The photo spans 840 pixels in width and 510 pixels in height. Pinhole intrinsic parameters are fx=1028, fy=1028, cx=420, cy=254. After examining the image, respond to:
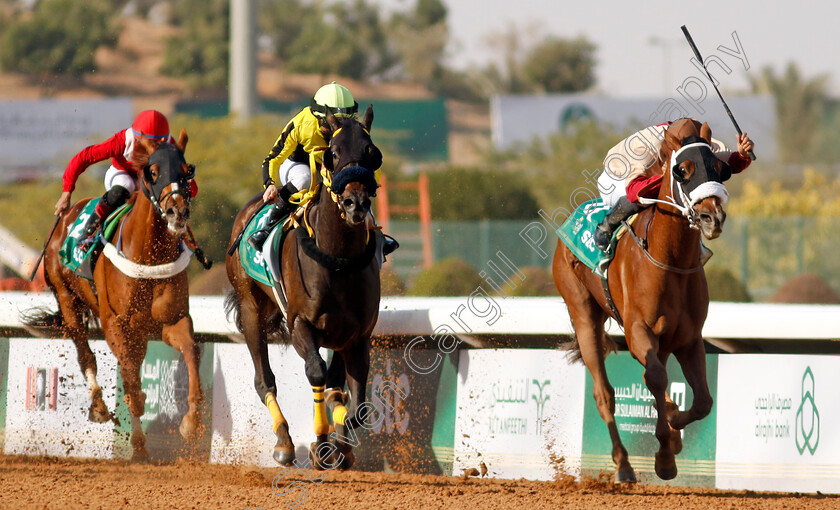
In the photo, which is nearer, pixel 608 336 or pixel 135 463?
pixel 608 336

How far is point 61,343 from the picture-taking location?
28.1 ft

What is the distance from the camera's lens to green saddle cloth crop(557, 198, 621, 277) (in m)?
6.63

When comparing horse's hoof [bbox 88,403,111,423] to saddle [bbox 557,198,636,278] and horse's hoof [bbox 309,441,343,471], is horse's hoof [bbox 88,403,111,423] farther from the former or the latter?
saddle [bbox 557,198,636,278]

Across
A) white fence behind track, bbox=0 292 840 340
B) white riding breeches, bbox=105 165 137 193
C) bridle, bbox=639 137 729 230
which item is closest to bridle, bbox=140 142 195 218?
white riding breeches, bbox=105 165 137 193

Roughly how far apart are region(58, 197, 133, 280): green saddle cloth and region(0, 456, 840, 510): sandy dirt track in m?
1.51

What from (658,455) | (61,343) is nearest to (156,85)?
(61,343)

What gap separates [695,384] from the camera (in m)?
5.80

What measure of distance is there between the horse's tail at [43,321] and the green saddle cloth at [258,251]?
2.14 m

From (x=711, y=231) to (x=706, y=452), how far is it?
6.24 ft

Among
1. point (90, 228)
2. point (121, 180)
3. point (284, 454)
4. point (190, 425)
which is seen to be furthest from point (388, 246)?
point (90, 228)

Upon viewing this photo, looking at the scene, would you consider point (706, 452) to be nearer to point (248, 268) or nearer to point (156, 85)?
point (248, 268)

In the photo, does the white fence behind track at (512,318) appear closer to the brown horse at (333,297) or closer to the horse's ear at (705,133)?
the brown horse at (333,297)

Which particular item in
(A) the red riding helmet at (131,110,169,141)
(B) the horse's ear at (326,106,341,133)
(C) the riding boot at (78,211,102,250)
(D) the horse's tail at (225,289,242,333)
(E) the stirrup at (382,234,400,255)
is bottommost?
(D) the horse's tail at (225,289,242,333)

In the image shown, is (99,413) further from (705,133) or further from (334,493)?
(705,133)
